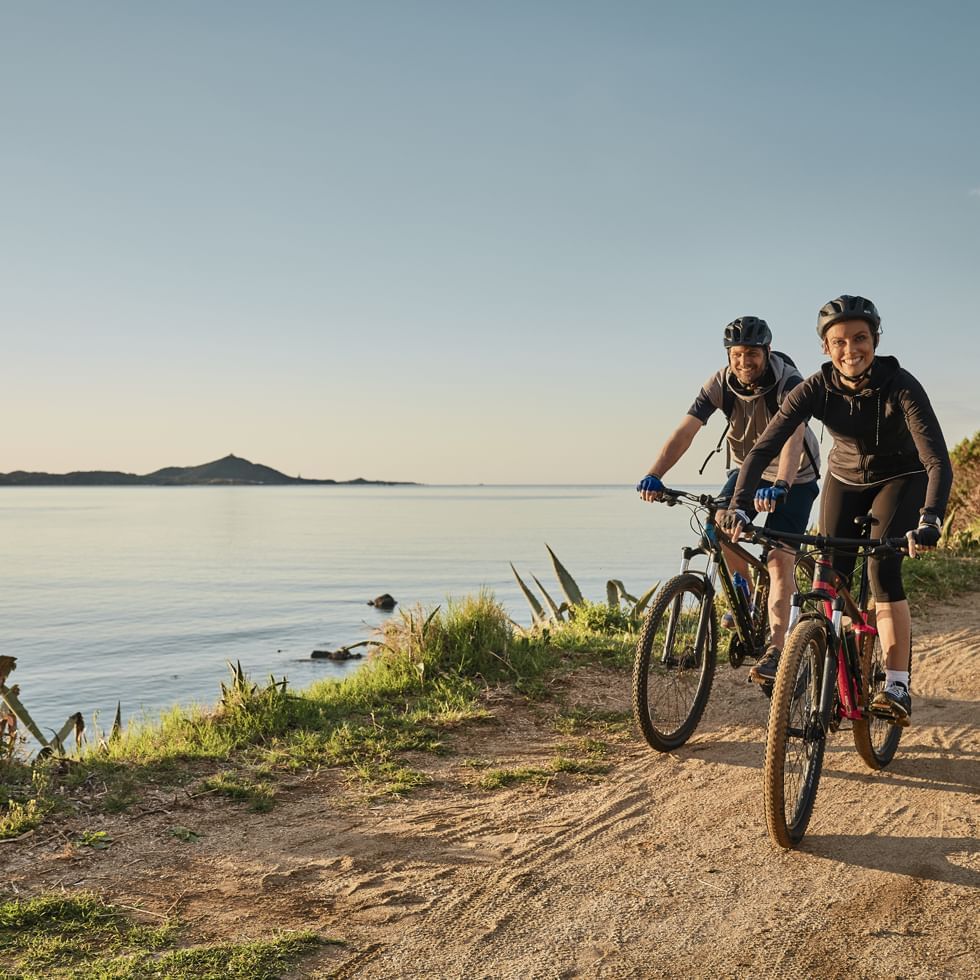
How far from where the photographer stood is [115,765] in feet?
18.2

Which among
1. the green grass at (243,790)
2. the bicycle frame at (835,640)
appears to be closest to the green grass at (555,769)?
the green grass at (243,790)

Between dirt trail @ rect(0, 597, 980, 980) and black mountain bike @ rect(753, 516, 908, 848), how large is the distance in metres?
0.25

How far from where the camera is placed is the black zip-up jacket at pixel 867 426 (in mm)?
4777

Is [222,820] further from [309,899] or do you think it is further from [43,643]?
[43,643]

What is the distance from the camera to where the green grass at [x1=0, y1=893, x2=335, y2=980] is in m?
3.20

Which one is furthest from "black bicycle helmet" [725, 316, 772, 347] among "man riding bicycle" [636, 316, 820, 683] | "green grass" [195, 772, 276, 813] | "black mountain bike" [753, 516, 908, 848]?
"green grass" [195, 772, 276, 813]

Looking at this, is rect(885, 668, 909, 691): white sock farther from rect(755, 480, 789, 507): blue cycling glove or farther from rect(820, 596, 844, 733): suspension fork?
rect(755, 480, 789, 507): blue cycling glove

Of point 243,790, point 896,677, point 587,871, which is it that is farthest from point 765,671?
point 243,790

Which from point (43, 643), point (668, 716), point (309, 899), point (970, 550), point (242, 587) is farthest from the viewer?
point (242, 587)

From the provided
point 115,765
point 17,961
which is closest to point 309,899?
point 17,961

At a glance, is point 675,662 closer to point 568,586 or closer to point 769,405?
point 769,405

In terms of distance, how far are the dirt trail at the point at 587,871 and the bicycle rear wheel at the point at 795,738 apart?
159 millimetres

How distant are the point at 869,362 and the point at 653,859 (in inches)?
110

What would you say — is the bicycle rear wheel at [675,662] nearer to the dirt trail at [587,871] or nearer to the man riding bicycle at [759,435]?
the dirt trail at [587,871]
